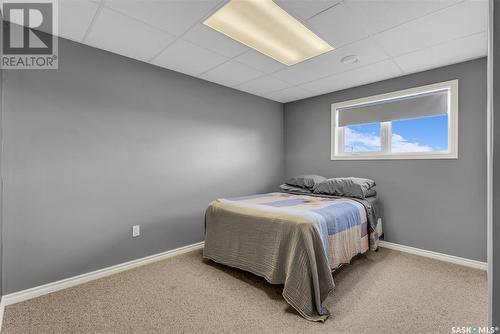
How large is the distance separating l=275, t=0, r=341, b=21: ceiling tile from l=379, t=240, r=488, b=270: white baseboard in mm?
2886

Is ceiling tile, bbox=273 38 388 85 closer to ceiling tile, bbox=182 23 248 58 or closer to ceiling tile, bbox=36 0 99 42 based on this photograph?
ceiling tile, bbox=182 23 248 58

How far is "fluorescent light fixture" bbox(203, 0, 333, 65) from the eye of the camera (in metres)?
1.82

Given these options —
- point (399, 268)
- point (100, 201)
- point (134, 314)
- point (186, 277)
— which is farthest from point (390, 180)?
point (100, 201)

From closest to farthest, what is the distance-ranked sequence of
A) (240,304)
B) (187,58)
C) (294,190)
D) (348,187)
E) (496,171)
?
(496,171) → (240,304) → (187,58) → (348,187) → (294,190)

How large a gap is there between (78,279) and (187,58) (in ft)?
7.98

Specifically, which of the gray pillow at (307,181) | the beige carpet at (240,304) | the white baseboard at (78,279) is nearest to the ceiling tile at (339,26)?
the gray pillow at (307,181)

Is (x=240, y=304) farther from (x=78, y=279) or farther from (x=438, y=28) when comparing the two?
(x=438, y=28)

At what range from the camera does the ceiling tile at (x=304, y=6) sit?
167cm

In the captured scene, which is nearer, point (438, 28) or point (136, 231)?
point (438, 28)

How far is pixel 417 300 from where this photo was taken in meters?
1.87

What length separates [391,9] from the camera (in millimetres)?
1731

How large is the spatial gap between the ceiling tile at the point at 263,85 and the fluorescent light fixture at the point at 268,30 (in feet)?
1.94

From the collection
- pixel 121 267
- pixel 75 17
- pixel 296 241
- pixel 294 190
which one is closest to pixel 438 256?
pixel 294 190

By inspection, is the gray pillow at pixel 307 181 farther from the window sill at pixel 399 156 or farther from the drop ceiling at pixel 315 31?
the drop ceiling at pixel 315 31
